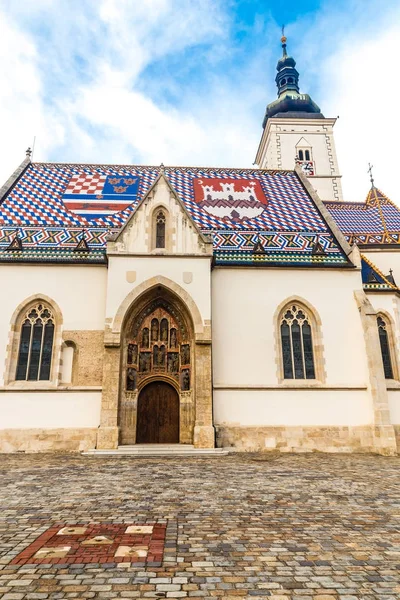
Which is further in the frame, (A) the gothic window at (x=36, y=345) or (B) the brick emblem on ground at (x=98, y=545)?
(A) the gothic window at (x=36, y=345)

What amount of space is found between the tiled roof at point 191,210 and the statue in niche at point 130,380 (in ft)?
16.8

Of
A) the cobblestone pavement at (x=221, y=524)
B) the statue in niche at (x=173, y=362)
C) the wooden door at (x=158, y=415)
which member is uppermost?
the statue in niche at (x=173, y=362)

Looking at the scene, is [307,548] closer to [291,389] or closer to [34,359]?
[291,389]

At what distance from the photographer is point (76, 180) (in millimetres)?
21625

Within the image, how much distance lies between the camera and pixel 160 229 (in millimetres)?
16766

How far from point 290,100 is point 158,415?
125 feet

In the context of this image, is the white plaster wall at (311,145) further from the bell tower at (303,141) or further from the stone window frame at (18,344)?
the stone window frame at (18,344)

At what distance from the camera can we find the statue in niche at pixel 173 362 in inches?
624

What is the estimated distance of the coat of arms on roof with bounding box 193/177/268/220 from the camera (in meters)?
20.0

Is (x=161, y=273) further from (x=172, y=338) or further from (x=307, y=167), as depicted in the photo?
(x=307, y=167)

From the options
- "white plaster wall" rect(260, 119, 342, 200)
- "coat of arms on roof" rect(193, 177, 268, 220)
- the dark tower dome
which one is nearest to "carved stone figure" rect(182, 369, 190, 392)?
"coat of arms on roof" rect(193, 177, 268, 220)

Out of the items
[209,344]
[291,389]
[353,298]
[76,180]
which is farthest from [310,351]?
[76,180]

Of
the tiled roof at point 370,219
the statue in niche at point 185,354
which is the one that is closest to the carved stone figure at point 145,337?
the statue in niche at point 185,354

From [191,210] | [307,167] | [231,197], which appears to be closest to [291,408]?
[191,210]
